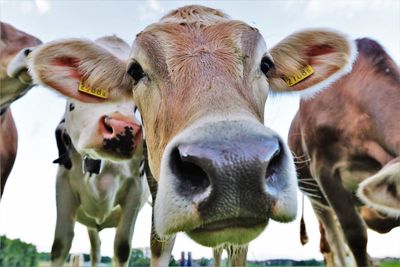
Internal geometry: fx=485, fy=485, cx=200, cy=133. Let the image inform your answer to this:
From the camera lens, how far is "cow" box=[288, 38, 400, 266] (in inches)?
230

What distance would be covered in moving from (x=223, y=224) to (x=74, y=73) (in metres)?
2.31

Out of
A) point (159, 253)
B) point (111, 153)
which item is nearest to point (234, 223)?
point (111, 153)

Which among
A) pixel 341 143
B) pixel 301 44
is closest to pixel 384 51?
pixel 341 143

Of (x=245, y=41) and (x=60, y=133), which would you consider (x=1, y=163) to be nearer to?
(x=60, y=133)

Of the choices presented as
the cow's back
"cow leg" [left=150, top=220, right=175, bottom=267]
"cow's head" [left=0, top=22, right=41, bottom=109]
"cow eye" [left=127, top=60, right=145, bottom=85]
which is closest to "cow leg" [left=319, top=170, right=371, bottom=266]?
the cow's back

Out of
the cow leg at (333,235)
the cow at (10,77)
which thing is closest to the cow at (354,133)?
the cow leg at (333,235)

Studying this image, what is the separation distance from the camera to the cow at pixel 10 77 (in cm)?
604

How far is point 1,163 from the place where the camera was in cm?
692

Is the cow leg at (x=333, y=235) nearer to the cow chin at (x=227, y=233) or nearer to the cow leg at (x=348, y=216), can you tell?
the cow leg at (x=348, y=216)

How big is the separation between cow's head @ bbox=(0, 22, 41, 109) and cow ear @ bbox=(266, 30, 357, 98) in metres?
3.63

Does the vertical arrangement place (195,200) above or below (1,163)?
below

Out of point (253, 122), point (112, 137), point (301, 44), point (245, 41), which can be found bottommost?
point (253, 122)

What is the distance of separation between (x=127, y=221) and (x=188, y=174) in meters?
4.13

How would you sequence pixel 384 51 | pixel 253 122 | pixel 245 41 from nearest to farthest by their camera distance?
1. pixel 253 122
2. pixel 245 41
3. pixel 384 51
